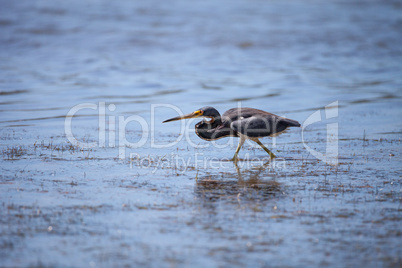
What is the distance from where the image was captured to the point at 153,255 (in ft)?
17.4

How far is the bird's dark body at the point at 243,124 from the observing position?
941 centimetres

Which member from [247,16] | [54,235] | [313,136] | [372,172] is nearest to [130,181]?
[54,235]

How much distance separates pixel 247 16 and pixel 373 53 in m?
12.1

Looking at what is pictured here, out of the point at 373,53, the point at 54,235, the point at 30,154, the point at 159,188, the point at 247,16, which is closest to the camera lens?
the point at 54,235

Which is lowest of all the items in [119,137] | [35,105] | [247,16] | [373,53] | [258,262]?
[258,262]

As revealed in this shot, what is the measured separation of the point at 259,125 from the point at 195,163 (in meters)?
1.31

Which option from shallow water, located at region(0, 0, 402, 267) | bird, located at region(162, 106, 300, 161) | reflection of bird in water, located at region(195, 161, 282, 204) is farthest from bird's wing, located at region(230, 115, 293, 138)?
reflection of bird in water, located at region(195, 161, 282, 204)

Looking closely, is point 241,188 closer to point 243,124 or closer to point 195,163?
point 195,163

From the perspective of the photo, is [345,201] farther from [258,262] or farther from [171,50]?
[171,50]

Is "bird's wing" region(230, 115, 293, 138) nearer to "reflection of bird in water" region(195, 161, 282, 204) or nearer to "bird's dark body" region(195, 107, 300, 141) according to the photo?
"bird's dark body" region(195, 107, 300, 141)

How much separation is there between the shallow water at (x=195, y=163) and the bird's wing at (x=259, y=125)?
0.55 m

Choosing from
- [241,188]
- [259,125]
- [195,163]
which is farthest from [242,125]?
[241,188]

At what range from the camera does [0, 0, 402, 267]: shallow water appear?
18.2ft

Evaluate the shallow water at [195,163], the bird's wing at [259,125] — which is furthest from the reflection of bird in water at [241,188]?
the bird's wing at [259,125]
